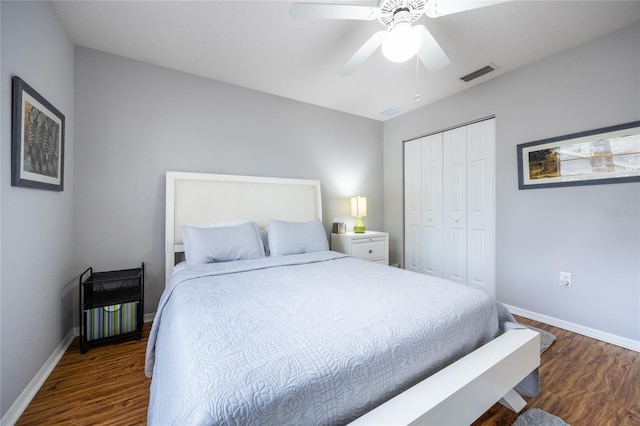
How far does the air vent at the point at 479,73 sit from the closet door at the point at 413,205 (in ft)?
3.33

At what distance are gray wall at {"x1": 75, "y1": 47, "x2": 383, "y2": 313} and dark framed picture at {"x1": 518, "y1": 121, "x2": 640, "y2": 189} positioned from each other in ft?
8.33

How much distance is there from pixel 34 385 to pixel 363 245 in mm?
2945

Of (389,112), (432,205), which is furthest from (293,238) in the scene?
(389,112)

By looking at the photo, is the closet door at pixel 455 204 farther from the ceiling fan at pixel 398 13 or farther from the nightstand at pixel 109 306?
the nightstand at pixel 109 306

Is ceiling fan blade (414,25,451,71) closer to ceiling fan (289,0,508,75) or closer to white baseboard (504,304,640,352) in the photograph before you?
ceiling fan (289,0,508,75)

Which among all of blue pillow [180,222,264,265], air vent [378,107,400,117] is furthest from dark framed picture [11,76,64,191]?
air vent [378,107,400,117]

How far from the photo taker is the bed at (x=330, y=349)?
30.5 inches

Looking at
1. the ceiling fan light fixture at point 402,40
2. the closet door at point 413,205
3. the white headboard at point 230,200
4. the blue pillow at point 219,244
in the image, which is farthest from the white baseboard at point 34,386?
the closet door at point 413,205

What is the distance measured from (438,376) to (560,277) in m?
2.25

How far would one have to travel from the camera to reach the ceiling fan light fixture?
149cm

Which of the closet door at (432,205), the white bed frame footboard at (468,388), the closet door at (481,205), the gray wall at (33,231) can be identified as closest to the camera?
the white bed frame footboard at (468,388)

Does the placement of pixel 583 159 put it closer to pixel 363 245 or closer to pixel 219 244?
pixel 363 245

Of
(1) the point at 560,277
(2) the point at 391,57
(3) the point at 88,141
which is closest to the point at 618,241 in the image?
(1) the point at 560,277

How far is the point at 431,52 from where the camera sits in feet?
5.83
